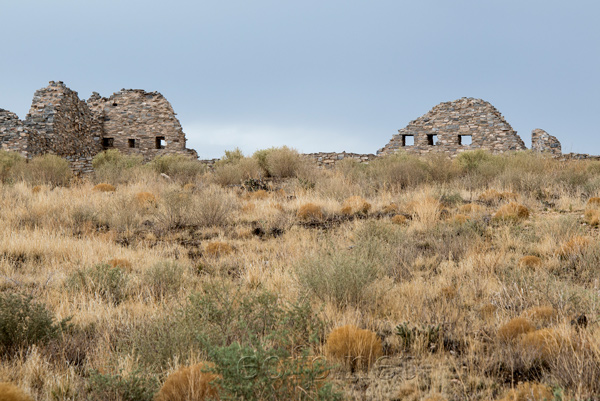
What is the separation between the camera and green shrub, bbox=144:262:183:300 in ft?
17.3

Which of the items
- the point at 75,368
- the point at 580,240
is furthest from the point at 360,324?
the point at 580,240

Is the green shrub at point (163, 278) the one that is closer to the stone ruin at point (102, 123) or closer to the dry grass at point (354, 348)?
the dry grass at point (354, 348)

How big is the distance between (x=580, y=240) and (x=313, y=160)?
12.7 metres

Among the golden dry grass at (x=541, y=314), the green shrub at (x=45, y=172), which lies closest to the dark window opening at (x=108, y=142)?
the green shrub at (x=45, y=172)

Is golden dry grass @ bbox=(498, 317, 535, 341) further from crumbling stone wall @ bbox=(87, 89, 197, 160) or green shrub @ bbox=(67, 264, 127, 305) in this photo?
crumbling stone wall @ bbox=(87, 89, 197, 160)

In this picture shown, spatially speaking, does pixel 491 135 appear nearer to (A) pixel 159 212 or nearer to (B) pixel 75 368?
(A) pixel 159 212

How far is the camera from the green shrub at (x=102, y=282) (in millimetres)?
5152

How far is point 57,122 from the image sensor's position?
22.9m

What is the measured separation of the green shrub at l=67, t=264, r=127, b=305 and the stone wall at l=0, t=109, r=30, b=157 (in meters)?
18.8

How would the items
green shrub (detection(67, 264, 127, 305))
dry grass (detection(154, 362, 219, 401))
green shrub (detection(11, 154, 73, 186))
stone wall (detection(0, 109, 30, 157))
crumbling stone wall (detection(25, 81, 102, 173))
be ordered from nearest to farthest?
1. dry grass (detection(154, 362, 219, 401))
2. green shrub (detection(67, 264, 127, 305))
3. green shrub (detection(11, 154, 73, 186))
4. stone wall (detection(0, 109, 30, 157))
5. crumbling stone wall (detection(25, 81, 102, 173))

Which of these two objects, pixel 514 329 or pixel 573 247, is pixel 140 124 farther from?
pixel 514 329

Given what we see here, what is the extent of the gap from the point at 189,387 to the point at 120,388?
44cm

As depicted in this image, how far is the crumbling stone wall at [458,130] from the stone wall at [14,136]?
16826 mm

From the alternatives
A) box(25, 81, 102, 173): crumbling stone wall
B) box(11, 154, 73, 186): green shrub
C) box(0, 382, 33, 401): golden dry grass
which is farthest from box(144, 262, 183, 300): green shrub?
box(25, 81, 102, 173): crumbling stone wall
